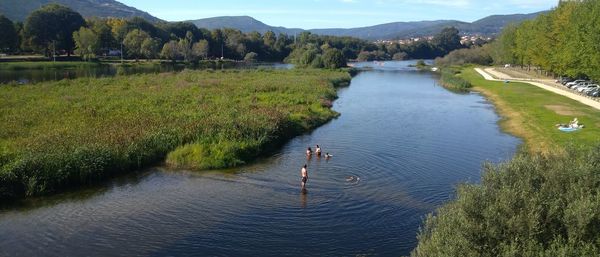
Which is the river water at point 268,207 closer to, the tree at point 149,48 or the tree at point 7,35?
the tree at point 7,35

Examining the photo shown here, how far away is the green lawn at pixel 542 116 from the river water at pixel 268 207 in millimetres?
3867

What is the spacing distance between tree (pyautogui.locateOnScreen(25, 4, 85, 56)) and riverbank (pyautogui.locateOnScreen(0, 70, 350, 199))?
92.9m

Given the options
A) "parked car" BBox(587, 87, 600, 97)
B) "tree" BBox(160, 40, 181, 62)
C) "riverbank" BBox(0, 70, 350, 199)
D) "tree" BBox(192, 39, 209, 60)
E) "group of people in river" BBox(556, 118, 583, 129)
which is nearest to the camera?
"riverbank" BBox(0, 70, 350, 199)

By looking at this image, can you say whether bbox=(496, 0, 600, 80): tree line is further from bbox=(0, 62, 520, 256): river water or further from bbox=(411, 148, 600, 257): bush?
bbox=(411, 148, 600, 257): bush

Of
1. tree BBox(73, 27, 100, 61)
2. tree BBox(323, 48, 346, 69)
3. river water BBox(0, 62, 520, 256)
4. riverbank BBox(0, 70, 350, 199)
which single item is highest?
tree BBox(73, 27, 100, 61)

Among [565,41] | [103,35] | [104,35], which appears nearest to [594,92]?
[565,41]

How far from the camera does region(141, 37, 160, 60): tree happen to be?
519ft

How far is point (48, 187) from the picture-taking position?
27234 millimetres

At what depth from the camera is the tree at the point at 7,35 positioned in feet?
429

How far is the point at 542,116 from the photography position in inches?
2056

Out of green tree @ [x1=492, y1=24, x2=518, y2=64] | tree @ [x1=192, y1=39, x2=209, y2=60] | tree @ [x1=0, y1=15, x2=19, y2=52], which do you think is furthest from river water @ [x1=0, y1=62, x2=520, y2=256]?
tree @ [x1=192, y1=39, x2=209, y2=60]

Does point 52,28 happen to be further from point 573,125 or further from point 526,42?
point 573,125

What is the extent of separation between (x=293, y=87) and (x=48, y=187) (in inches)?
1876

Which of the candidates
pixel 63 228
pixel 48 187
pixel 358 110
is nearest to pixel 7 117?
pixel 48 187
